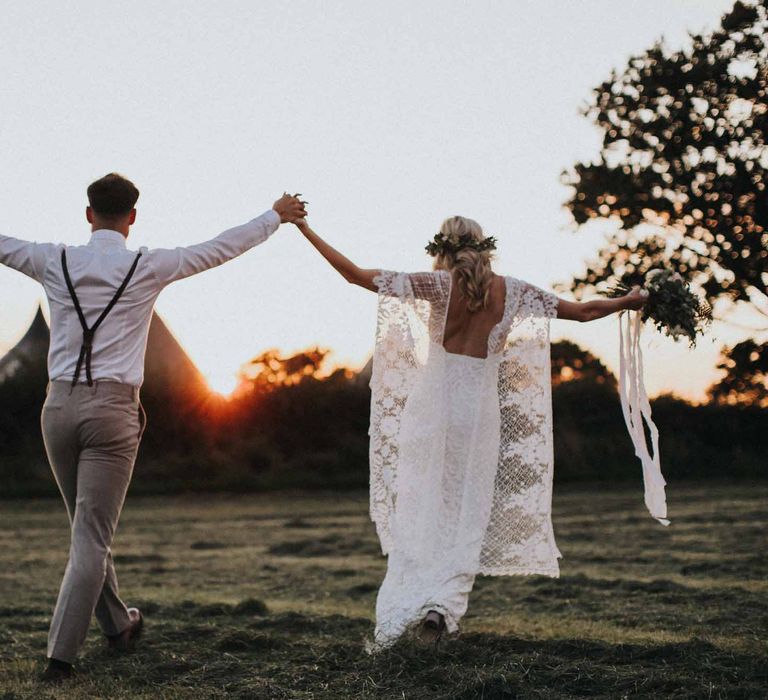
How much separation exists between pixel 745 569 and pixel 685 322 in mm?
4498

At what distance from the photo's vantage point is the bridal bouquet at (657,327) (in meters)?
5.77

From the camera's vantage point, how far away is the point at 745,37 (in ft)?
28.9

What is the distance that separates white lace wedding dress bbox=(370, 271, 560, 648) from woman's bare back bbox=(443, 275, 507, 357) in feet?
0.12

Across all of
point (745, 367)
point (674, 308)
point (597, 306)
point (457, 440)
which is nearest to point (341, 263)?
point (457, 440)

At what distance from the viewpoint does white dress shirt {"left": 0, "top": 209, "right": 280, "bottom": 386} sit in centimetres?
456

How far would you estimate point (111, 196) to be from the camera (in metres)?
4.74

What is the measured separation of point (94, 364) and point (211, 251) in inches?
28.9

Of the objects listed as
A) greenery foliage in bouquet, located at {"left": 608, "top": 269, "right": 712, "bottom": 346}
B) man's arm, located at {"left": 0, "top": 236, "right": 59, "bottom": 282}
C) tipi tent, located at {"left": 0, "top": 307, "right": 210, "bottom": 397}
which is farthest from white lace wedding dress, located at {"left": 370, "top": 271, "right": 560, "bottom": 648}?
tipi tent, located at {"left": 0, "top": 307, "right": 210, "bottom": 397}

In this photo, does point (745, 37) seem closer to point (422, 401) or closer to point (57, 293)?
point (422, 401)

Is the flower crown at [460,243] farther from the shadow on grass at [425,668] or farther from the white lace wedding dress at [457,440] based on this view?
the shadow on grass at [425,668]

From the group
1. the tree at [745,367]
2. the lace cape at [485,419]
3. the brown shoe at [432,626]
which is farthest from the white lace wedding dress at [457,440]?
the tree at [745,367]

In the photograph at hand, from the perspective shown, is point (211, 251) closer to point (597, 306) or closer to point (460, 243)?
point (460, 243)

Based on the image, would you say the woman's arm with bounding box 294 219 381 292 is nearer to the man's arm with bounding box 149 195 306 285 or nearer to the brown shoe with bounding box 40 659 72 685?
the man's arm with bounding box 149 195 306 285

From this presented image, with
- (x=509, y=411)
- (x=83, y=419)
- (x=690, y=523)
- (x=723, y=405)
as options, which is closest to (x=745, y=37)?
(x=509, y=411)
